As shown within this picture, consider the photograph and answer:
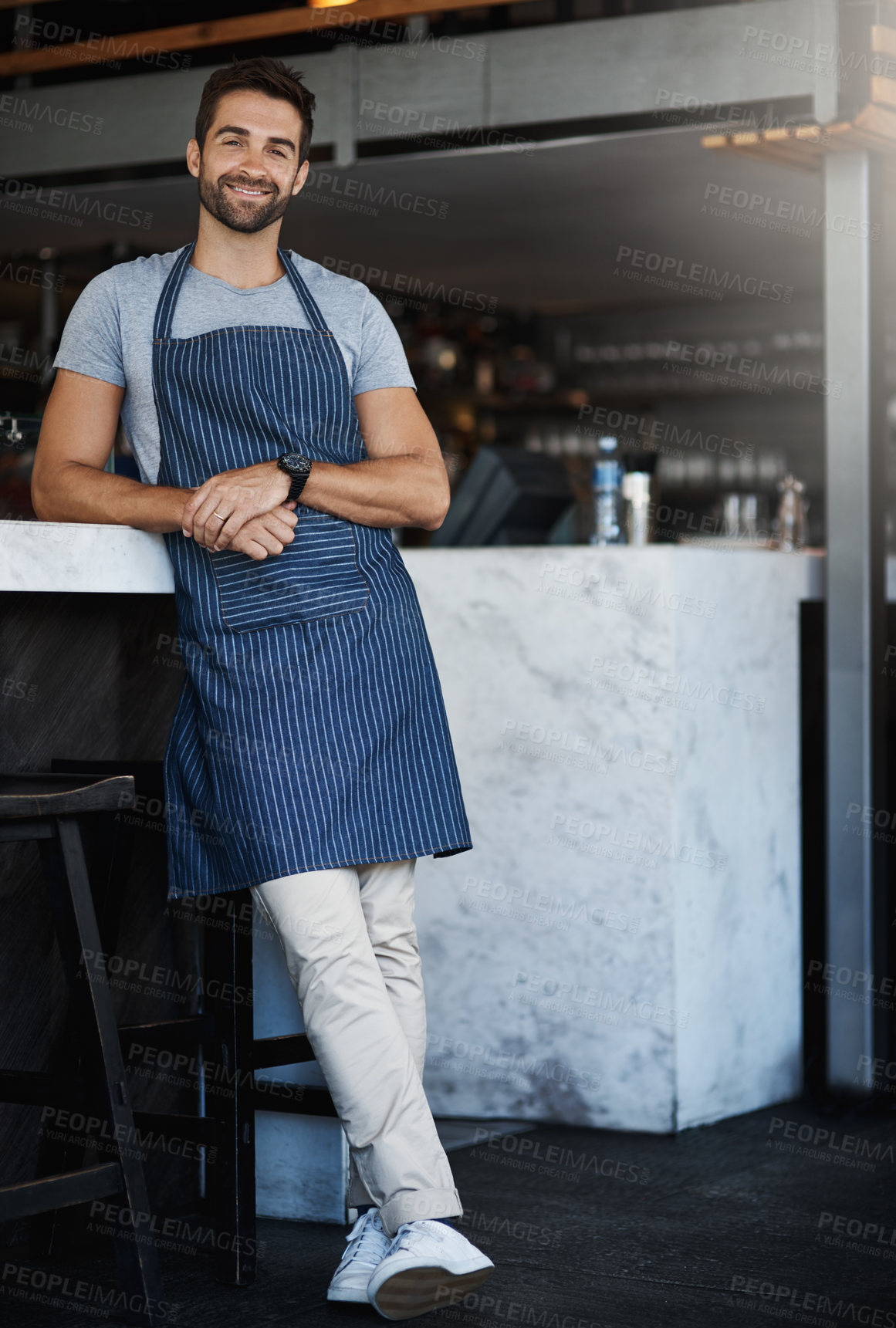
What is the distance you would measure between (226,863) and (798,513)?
7.48 ft

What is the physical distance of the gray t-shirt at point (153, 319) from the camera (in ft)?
6.70

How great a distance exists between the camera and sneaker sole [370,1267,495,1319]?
71.7 inches

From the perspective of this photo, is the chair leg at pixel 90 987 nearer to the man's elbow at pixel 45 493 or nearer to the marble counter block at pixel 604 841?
the man's elbow at pixel 45 493

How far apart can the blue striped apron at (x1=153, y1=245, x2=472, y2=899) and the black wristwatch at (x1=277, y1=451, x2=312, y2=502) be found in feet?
0.13

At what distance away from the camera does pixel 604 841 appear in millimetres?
2975

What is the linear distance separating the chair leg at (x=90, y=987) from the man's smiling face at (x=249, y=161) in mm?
843

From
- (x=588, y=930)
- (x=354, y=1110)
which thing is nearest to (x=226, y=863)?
(x=354, y=1110)

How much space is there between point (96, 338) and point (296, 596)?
1.48ft
